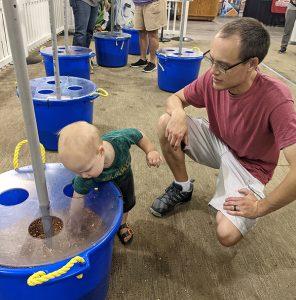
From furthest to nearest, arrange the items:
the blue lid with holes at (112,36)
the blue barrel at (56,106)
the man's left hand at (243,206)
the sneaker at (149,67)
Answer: the sneaker at (149,67), the blue lid with holes at (112,36), the blue barrel at (56,106), the man's left hand at (243,206)

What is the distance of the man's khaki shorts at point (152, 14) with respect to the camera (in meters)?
2.59

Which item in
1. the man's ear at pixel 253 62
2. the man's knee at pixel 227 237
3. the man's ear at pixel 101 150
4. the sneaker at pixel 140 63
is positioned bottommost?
the sneaker at pixel 140 63

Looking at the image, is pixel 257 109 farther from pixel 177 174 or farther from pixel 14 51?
pixel 14 51

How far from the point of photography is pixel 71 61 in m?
2.15

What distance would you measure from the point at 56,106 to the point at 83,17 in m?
1.28

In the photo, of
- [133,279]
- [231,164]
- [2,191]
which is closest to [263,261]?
[231,164]

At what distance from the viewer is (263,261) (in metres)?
1.07

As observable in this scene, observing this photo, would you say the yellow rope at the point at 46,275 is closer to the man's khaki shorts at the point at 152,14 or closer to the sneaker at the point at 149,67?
the man's khaki shorts at the point at 152,14

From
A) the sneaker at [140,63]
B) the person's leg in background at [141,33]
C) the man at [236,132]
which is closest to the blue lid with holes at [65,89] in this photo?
the man at [236,132]

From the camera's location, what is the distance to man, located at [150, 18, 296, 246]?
0.88m

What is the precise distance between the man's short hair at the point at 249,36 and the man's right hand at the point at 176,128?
319 mm

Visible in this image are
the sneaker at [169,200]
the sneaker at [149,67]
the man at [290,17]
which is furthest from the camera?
the man at [290,17]

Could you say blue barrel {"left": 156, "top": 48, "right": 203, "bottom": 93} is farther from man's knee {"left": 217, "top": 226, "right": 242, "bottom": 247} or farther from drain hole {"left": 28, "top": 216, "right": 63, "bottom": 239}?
drain hole {"left": 28, "top": 216, "right": 63, "bottom": 239}

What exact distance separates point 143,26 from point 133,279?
2.34 meters
